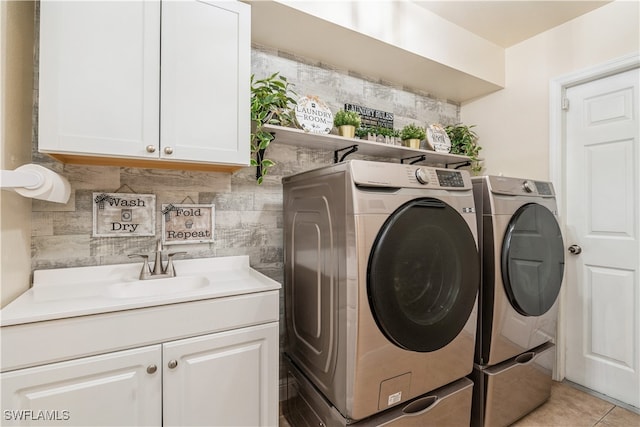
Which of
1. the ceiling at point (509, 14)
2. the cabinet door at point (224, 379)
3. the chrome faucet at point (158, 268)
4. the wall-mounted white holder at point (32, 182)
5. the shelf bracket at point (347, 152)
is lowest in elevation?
the cabinet door at point (224, 379)

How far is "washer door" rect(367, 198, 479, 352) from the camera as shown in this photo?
116cm

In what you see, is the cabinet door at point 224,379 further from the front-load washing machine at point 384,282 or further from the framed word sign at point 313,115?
the framed word sign at point 313,115

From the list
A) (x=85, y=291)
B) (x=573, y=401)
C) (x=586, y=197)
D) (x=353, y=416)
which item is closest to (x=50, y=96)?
(x=85, y=291)

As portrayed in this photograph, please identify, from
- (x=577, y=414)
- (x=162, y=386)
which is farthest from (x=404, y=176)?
(x=577, y=414)

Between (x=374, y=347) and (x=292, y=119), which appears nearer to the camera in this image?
(x=374, y=347)

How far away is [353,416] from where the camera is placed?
1145 millimetres

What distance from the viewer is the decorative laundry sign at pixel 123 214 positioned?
146 centimetres

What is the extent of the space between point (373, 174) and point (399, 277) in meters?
0.44

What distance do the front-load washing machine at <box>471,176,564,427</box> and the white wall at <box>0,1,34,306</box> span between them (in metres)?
2.13

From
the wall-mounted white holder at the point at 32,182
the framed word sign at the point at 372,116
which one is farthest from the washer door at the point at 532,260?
the wall-mounted white holder at the point at 32,182

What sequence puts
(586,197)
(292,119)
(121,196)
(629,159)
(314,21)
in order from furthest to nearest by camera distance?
(586,197), (629,159), (292,119), (314,21), (121,196)

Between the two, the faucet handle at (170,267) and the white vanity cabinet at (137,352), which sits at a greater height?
the faucet handle at (170,267)

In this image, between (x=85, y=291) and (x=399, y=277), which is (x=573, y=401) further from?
(x=85, y=291)

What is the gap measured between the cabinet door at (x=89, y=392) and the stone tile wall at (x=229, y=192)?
1.99ft
